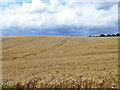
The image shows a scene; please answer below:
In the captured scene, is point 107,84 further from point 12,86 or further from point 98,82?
point 12,86

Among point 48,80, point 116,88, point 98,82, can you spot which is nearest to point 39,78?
point 48,80

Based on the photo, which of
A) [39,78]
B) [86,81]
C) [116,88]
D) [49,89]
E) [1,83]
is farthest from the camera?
[39,78]

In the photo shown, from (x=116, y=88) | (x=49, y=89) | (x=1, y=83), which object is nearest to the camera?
(x=116, y=88)

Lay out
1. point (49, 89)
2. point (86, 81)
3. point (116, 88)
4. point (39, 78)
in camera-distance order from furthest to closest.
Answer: point (39, 78), point (86, 81), point (49, 89), point (116, 88)

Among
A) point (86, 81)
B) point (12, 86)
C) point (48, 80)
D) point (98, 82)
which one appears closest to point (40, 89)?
point (48, 80)

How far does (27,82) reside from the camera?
23.4ft

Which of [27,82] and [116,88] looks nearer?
[116,88]

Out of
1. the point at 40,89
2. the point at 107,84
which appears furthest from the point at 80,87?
the point at 40,89

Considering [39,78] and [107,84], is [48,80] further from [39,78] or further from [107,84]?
[107,84]

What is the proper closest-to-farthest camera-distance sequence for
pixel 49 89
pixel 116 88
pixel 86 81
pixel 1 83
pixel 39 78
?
1. pixel 116 88
2. pixel 49 89
3. pixel 86 81
4. pixel 1 83
5. pixel 39 78

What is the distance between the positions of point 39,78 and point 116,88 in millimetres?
3971

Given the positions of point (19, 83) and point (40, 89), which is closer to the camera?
point (40, 89)

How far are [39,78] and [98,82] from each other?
3.18 m

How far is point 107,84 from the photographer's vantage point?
6.20 meters
